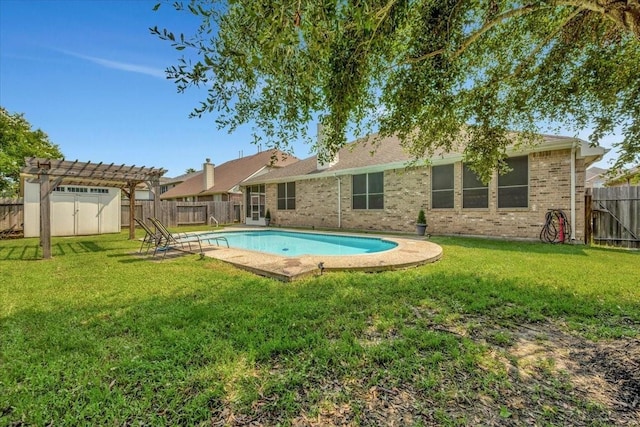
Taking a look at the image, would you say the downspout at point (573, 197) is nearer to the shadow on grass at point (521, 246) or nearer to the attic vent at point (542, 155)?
the shadow on grass at point (521, 246)

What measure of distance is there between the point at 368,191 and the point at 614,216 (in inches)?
358

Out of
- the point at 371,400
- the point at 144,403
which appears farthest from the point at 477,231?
the point at 144,403

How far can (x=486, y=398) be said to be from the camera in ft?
7.36

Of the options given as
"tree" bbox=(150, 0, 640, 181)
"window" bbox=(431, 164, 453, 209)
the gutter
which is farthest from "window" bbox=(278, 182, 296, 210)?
the gutter

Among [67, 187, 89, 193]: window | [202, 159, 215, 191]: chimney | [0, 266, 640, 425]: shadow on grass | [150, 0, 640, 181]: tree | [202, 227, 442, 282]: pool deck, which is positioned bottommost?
[0, 266, 640, 425]: shadow on grass

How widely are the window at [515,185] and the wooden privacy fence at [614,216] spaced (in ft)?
5.92

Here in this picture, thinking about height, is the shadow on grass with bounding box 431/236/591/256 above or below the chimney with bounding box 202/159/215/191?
below

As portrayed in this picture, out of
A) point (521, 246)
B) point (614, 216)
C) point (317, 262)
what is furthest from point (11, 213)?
point (614, 216)

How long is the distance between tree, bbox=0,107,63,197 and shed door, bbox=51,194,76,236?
1175 cm

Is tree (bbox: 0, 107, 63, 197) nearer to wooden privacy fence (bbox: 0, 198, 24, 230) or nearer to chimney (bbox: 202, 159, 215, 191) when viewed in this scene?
wooden privacy fence (bbox: 0, 198, 24, 230)

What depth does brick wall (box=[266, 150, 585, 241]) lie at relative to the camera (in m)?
9.84

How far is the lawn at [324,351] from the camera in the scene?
2.12m

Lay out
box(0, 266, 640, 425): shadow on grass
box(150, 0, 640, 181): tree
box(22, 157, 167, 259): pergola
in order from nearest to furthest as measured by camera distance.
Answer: box(0, 266, 640, 425): shadow on grass < box(150, 0, 640, 181): tree < box(22, 157, 167, 259): pergola

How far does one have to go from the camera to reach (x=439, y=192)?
12453 millimetres
